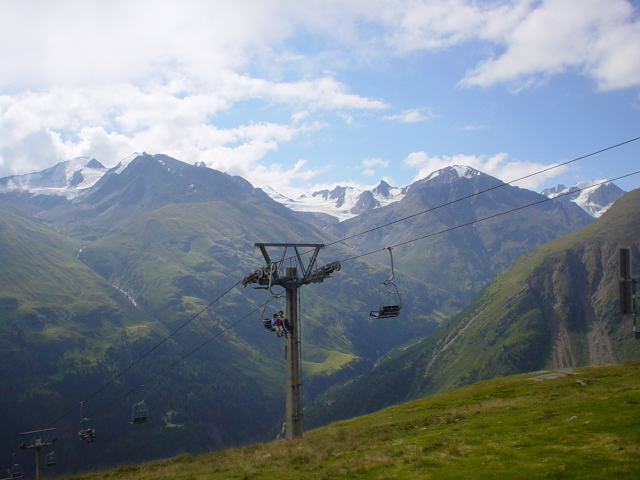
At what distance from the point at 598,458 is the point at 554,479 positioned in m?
3.51

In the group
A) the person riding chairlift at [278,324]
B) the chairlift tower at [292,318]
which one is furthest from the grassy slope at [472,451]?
the person riding chairlift at [278,324]

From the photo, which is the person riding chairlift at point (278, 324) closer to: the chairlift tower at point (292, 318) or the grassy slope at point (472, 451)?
the chairlift tower at point (292, 318)

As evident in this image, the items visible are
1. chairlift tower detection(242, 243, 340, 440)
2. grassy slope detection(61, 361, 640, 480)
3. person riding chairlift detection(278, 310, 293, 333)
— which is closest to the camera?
grassy slope detection(61, 361, 640, 480)

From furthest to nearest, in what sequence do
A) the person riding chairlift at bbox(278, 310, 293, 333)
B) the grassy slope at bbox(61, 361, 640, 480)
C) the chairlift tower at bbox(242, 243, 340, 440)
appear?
the chairlift tower at bbox(242, 243, 340, 440) < the person riding chairlift at bbox(278, 310, 293, 333) < the grassy slope at bbox(61, 361, 640, 480)

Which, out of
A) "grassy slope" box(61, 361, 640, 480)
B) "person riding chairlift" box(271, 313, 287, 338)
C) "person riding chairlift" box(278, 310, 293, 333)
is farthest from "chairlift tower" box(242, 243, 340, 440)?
"grassy slope" box(61, 361, 640, 480)

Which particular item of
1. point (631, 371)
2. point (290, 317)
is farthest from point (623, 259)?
point (631, 371)

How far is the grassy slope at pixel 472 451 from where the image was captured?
70.4 ft

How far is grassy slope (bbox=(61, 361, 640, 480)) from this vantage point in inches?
845

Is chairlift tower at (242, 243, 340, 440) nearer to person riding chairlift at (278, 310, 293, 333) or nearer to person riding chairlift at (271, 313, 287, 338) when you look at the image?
person riding chairlift at (278, 310, 293, 333)

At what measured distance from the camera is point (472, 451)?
25516 millimetres

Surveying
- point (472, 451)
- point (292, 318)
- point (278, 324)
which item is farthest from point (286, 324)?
point (472, 451)

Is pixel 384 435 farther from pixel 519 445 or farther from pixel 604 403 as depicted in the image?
pixel 604 403

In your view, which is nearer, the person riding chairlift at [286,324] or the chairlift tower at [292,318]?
the person riding chairlift at [286,324]

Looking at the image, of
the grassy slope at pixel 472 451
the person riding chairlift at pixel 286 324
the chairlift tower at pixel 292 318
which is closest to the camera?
the grassy slope at pixel 472 451
